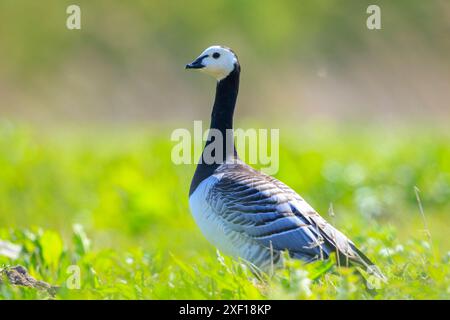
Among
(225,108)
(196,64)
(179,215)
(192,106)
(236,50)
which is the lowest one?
(179,215)

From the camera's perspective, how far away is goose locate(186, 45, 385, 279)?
5.19 metres

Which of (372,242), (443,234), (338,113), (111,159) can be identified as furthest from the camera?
(338,113)

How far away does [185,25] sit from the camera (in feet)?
108

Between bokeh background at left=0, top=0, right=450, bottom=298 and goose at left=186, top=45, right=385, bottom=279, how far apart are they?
2.64 metres

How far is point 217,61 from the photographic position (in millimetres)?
6344

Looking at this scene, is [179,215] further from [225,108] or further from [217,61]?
[217,61]

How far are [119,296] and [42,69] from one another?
26977mm

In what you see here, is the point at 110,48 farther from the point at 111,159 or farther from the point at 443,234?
the point at 443,234

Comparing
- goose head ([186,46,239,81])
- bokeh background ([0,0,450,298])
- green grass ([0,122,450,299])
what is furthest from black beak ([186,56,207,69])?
bokeh background ([0,0,450,298])

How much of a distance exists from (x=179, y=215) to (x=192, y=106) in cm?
1872

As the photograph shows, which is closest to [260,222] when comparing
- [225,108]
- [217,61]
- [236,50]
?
[225,108]

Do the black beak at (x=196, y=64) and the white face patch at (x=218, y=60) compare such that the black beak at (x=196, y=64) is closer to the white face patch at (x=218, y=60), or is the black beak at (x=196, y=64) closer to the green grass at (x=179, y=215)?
the white face patch at (x=218, y=60)

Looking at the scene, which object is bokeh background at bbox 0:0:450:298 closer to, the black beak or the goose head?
the goose head

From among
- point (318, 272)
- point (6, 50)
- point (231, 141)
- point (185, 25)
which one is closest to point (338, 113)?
point (185, 25)
